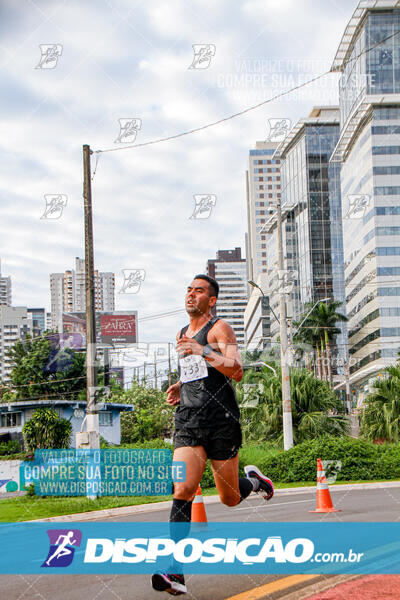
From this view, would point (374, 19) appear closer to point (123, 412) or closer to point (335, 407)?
point (123, 412)

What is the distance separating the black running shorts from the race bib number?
0.99 feet

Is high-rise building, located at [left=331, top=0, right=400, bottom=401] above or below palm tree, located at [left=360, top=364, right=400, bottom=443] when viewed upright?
above

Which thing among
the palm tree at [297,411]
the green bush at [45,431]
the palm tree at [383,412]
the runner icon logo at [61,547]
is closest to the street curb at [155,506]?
the palm tree at [383,412]

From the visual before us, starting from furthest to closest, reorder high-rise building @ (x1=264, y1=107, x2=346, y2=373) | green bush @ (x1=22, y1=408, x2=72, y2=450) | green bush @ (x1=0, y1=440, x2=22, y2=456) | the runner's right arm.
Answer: high-rise building @ (x1=264, y1=107, x2=346, y2=373) → green bush @ (x1=0, y1=440, x2=22, y2=456) → green bush @ (x1=22, y1=408, x2=72, y2=450) → the runner's right arm

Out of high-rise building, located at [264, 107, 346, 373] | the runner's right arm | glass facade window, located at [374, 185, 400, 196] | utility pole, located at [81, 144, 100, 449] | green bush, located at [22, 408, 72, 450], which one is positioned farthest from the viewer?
high-rise building, located at [264, 107, 346, 373]

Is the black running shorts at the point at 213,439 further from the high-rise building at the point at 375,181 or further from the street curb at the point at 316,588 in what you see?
the high-rise building at the point at 375,181

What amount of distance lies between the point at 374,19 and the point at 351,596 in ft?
323

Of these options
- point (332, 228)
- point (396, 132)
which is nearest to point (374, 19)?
point (396, 132)

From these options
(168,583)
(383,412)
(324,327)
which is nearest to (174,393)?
(168,583)

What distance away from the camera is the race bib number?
13.5 feet

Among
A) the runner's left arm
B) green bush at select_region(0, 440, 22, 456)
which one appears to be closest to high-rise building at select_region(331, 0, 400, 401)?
green bush at select_region(0, 440, 22, 456)

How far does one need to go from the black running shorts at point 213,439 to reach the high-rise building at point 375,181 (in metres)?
86.7

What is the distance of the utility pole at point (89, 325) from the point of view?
49.4 ft

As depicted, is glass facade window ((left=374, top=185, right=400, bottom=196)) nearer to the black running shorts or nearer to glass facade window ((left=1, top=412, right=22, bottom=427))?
glass facade window ((left=1, top=412, right=22, bottom=427))
